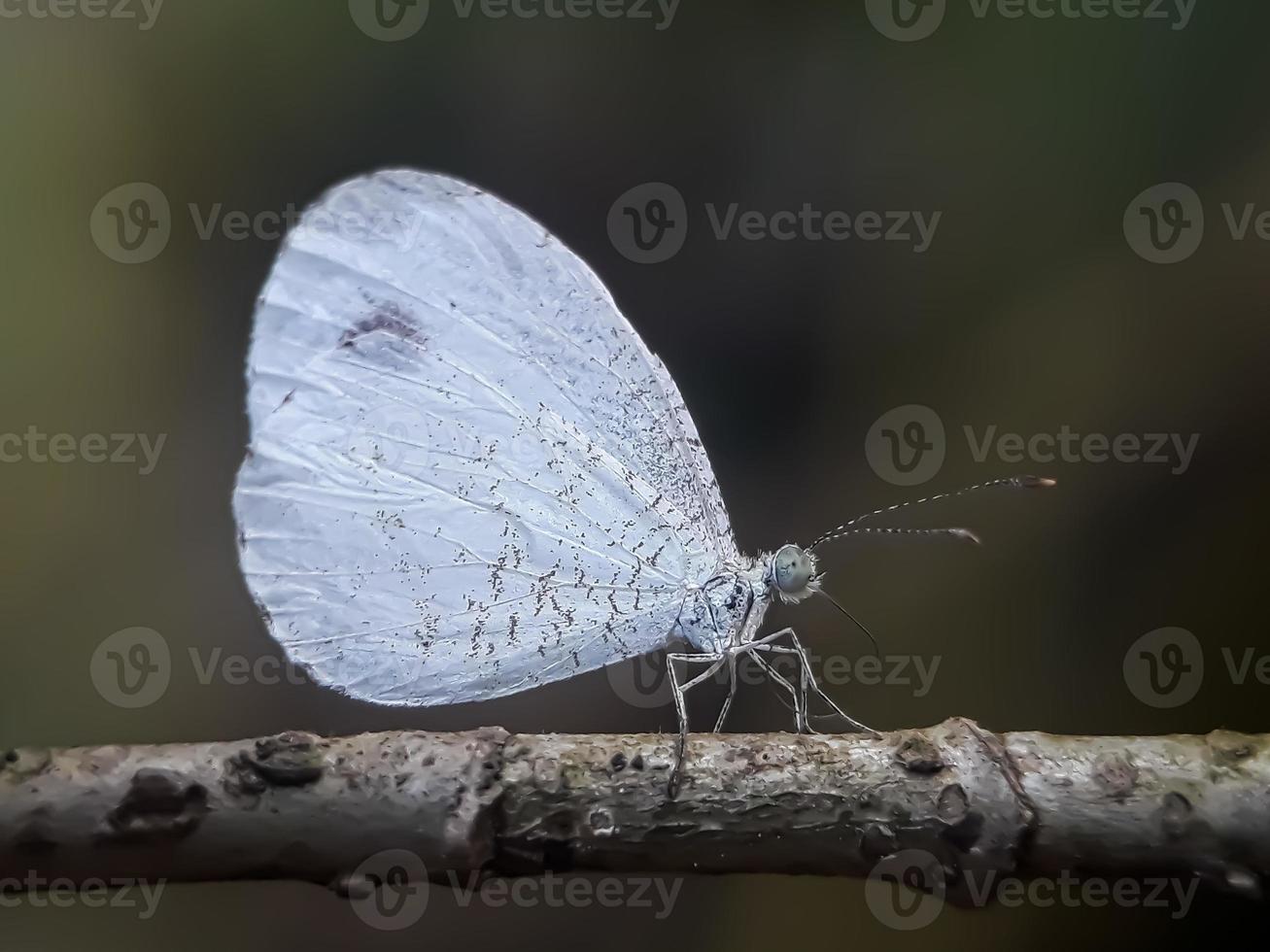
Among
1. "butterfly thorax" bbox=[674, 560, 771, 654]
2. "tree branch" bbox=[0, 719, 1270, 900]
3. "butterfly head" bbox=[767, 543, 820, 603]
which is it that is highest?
"butterfly head" bbox=[767, 543, 820, 603]

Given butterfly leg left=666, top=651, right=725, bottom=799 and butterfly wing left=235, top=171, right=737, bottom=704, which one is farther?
butterfly wing left=235, top=171, right=737, bottom=704

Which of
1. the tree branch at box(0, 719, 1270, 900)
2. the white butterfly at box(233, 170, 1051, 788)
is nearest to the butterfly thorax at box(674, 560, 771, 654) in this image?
the white butterfly at box(233, 170, 1051, 788)

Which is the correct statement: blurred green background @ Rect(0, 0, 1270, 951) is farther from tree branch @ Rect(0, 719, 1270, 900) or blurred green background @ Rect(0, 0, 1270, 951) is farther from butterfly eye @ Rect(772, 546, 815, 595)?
tree branch @ Rect(0, 719, 1270, 900)

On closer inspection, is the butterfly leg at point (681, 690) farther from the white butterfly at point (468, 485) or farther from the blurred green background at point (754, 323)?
the blurred green background at point (754, 323)

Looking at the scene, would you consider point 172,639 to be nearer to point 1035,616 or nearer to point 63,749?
point 63,749

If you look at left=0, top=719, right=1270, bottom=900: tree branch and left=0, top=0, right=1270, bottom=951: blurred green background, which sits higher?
left=0, top=0, right=1270, bottom=951: blurred green background

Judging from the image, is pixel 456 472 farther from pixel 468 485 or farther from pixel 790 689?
pixel 790 689

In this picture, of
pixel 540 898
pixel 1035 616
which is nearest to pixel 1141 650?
pixel 1035 616
